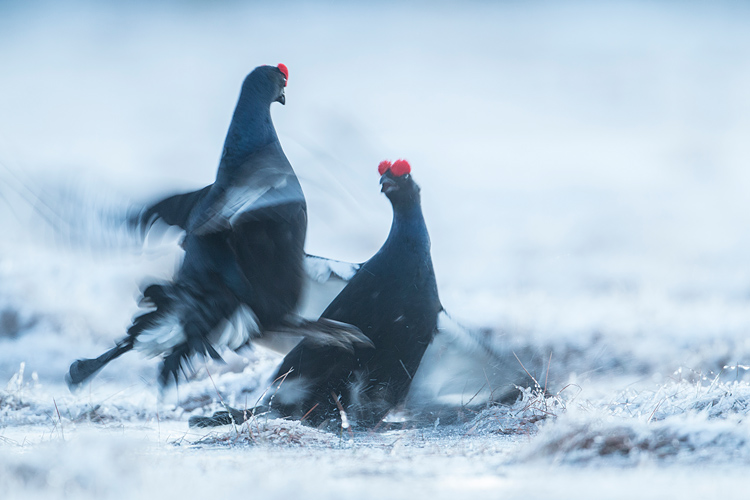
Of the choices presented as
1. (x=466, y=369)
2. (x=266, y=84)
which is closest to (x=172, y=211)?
(x=266, y=84)

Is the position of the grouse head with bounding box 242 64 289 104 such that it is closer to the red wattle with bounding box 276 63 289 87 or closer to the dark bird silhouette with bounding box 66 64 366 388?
the red wattle with bounding box 276 63 289 87

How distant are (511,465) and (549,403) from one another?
1.03 m

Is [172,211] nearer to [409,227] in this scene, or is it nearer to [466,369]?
[409,227]

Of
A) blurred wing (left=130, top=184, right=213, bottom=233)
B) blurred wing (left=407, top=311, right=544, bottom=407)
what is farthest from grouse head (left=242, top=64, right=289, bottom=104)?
blurred wing (left=407, top=311, right=544, bottom=407)

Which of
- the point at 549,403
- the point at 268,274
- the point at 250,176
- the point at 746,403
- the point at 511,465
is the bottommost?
the point at 549,403

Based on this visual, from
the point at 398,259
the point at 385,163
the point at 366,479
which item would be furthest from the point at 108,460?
the point at 385,163

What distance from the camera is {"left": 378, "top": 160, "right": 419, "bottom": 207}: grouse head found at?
244 cm

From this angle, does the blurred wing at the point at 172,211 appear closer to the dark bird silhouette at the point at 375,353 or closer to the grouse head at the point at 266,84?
the grouse head at the point at 266,84

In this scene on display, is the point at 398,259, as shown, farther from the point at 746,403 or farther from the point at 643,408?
the point at 746,403

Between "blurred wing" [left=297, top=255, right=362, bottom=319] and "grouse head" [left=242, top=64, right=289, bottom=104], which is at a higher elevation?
"grouse head" [left=242, top=64, right=289, bottom=104]

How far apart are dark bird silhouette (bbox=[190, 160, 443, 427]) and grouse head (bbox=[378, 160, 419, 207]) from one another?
0.16 metres

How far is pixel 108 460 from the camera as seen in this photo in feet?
3.59

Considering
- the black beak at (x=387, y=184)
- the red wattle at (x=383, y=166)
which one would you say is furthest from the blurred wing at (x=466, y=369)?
the red wattle at (x=383, y=166)

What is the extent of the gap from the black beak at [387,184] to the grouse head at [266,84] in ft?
2.01
